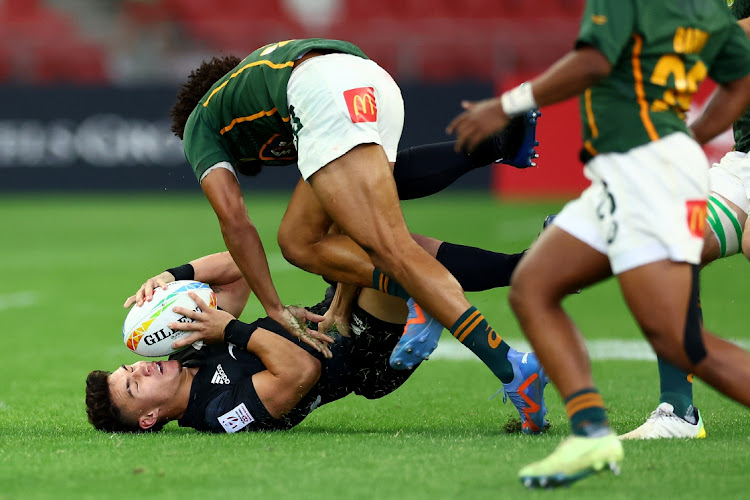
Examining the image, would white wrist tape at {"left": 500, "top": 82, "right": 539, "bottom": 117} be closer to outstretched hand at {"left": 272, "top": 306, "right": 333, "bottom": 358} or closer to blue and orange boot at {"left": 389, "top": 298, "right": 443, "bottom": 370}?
blue and orange boot at {"left": 389, "top": 298, "right": 443, "bottom": 370}

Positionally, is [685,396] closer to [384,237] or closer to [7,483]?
[384,237]

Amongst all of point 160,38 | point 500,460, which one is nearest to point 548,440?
point 500,460

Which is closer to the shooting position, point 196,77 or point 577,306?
point 196,77

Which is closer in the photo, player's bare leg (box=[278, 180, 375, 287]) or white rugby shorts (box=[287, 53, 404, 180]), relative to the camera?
white rugby shorts (box=[287, 53, 404, 180])

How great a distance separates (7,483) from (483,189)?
15.7m

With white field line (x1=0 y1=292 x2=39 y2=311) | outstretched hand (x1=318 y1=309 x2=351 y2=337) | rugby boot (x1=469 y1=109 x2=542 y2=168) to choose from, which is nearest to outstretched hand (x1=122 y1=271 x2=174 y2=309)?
outstretched hand (x1=318 y1=309 x2=351 y2=337)

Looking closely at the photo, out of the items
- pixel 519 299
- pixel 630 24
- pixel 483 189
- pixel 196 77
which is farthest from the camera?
pixel 483 189

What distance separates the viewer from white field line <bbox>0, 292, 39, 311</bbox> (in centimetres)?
1014

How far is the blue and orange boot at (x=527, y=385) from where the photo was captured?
4.82 m

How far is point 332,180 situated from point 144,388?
1.33 m

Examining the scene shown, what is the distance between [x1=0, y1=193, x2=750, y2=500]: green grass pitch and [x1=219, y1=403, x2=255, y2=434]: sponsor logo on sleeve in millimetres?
158

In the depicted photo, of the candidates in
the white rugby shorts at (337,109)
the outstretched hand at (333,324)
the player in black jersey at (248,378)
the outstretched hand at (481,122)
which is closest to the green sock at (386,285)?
the player in black jersey at (248,378)

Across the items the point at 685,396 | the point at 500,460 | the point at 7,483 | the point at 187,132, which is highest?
the point at 187,132

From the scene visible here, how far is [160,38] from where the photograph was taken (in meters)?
19.5
